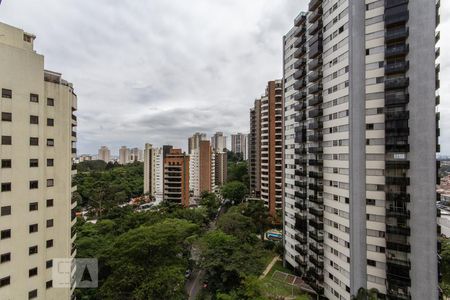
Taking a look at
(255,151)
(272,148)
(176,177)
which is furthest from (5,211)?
(255,151)

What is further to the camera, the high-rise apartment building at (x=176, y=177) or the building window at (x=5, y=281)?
the high-rise apartment building at (x=176, y=177)

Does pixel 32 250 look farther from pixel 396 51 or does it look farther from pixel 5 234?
pixel 396 51

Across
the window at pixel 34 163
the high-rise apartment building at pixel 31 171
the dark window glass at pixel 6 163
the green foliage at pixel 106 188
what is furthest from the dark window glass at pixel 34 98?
the green foliage at pixel 106 188

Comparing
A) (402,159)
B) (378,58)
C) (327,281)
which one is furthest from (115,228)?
(378,58)

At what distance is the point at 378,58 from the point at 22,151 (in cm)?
2958

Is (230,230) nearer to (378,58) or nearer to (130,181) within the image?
(378,58)

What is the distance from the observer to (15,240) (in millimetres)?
16344

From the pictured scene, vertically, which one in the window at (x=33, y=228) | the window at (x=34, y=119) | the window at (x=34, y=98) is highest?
the window at (x=34, y=98)

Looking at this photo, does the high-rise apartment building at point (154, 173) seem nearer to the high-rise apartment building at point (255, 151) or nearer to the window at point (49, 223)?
the high-rise apartment building at point (255, 151)

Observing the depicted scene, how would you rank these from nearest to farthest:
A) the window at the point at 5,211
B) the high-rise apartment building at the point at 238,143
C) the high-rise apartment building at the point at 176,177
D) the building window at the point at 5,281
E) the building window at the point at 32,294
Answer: the building window at the point at 5,281
the window at the point at 5,211
the building window at the point at 32,294
the high-rise apartment building at the point at 176,177
the high-rise apartment building at the point at 238,143

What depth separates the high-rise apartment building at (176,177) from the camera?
2208 inches

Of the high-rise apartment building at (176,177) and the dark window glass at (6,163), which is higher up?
the dark window glass at (6,163)

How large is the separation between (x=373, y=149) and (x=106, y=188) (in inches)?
2246

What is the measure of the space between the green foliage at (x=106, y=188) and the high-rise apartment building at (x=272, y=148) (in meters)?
36.2
